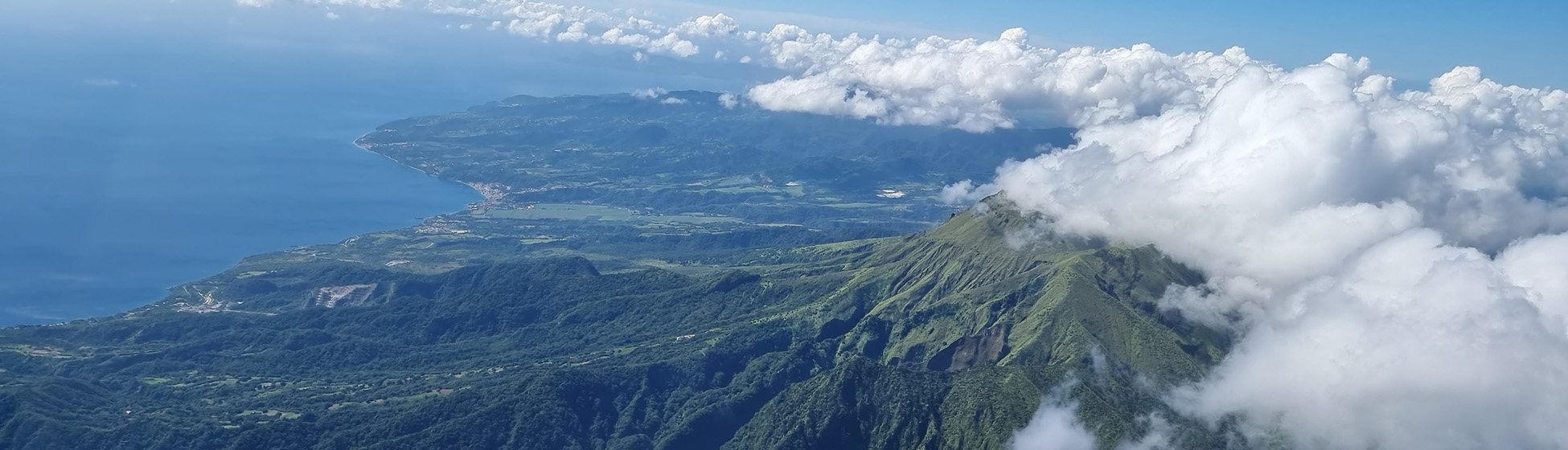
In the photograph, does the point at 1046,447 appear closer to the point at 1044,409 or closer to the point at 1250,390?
the point at 1044,409

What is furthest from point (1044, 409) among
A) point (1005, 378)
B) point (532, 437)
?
point (532, 437)

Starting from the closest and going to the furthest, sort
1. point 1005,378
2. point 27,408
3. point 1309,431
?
point 1309,431 < point 27,408 < point 1005,378

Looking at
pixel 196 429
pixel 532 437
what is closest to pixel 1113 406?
pixel 532 437

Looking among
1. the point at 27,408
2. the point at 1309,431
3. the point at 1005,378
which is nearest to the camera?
the point at 1309,431

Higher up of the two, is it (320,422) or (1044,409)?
(1044,409)

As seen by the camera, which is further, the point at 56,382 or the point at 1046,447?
the point at 56,382

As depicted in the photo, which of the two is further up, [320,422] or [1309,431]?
[1309,431]

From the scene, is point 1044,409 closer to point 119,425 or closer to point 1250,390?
point 1250,390

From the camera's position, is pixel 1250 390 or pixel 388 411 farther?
pixel 388 411
